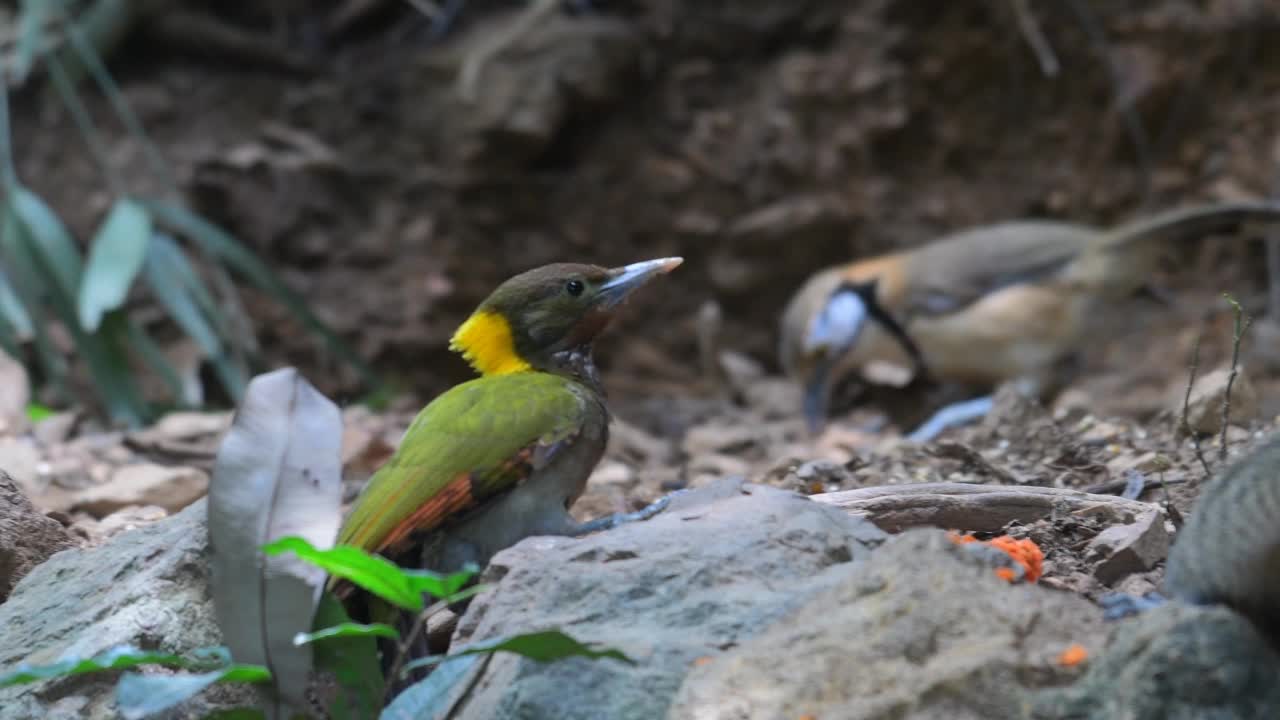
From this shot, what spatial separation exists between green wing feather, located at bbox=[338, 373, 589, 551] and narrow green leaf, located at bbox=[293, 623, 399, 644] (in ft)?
0.85

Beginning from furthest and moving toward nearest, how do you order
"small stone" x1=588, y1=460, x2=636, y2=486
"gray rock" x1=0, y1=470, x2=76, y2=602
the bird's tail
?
the bird's tail, "small stone" x1=588, y1=460, x2=636, y2=486, "gray rock" x1=0, y1=470, x2=76, y2=602

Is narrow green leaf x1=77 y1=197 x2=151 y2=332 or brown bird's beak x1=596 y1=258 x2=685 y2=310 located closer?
brown bird's beak x1=596 y1=258 x2=685 y2=310

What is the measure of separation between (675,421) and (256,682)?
15.1ft

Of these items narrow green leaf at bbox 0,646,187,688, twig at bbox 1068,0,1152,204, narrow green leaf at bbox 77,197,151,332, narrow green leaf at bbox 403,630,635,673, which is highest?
narrow green leaf at bbox 403,630,635,673

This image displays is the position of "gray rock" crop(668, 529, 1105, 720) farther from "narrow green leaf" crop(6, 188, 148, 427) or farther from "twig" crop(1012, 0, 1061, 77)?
"twig" crop(1012, 0, 1061, 77)

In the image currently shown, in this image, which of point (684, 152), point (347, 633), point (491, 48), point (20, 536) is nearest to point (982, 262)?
point (684, 152)

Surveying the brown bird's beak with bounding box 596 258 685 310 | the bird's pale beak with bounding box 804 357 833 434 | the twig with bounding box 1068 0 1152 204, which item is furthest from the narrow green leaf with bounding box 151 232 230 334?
the twig with bounding box 1068 0 1152 204

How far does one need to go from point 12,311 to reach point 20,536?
3159 millimetres

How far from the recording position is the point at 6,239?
20.9 ft

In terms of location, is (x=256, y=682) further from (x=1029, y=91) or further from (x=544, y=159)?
(x=1029, y=91)

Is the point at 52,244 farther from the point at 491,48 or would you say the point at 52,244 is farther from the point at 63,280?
the point at 491,48

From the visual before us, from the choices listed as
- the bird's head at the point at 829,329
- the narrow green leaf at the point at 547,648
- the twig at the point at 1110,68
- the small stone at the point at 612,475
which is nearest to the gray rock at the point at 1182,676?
the narrow green leaf at the point at 547,648

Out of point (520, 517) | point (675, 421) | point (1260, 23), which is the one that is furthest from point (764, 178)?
point (520, 517)

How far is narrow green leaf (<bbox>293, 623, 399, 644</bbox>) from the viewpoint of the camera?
228 centimetres
